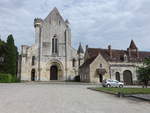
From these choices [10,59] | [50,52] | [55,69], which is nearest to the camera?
[50,52]

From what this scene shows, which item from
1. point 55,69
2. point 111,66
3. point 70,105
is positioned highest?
point 111,66

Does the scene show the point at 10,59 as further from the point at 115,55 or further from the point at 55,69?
the point at 115,55

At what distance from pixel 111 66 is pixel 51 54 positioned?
1542 cm

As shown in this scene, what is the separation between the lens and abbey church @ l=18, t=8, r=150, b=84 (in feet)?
137

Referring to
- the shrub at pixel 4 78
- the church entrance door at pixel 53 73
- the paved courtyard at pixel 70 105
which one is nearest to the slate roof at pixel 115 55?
the church entrance door at pixel 53 73

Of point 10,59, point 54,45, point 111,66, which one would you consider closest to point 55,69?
point 54,45

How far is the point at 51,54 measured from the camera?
4503 cm

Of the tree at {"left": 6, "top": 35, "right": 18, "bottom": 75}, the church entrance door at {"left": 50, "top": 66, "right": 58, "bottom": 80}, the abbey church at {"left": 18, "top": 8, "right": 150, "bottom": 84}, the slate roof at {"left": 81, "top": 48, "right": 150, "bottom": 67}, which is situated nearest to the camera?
the abbey church at {"left": 18, "top": 8, "right": 150, "bottom": 84}

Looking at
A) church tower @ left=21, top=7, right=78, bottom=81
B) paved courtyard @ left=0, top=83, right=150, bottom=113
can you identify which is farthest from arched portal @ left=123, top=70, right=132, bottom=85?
paved courtyard @ left=0, top=83, right=150, bottom=113

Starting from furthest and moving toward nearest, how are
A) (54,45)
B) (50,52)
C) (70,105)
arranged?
(54,45)
(50,52)
(70,105)

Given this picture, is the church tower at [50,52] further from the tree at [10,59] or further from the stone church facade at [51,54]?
the tree at [10,59]

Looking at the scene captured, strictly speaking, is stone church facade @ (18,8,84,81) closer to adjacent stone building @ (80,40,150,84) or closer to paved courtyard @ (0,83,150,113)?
adjacent stone building @ (80,40,150,84)

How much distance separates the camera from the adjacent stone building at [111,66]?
4016cm

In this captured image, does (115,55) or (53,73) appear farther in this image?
(115,55)
